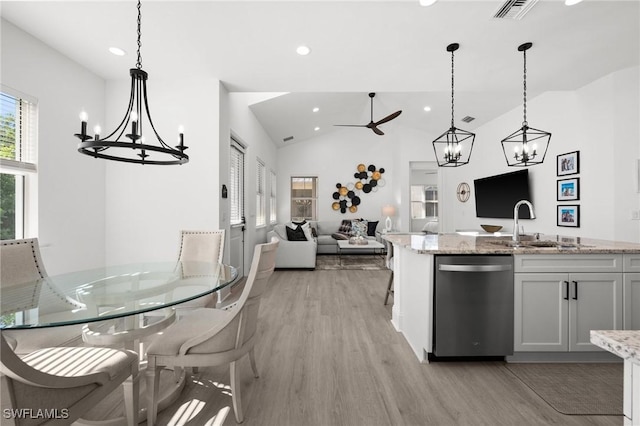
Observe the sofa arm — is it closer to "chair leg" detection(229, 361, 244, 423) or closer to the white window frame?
the white window frame

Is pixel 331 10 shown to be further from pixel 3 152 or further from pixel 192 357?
pixel 3 152

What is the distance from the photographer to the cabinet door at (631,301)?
230 centimetres

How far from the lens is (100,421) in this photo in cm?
158

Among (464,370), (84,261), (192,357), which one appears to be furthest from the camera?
(84,261)

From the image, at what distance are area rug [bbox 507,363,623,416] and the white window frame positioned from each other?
4.00m

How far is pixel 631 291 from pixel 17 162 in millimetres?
5037

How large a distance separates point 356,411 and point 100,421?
1.39m

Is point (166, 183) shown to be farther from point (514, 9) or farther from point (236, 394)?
point (514, 9)

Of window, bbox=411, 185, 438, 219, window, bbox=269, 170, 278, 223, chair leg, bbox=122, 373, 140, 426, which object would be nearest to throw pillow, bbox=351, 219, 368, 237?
window, bbox=411, 185, 438, 219

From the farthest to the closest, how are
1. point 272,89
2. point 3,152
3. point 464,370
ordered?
point 272,89 → point 3,152 → point 464,370

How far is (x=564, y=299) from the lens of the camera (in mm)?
2312

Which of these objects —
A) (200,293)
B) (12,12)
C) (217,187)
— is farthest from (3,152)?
(200,293)

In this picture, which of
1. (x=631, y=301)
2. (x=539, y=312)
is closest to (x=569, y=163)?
(x=631, y=301)

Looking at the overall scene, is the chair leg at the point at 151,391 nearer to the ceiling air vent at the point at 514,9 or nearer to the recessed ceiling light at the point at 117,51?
the recessed ceiling light at the point at 117,51
